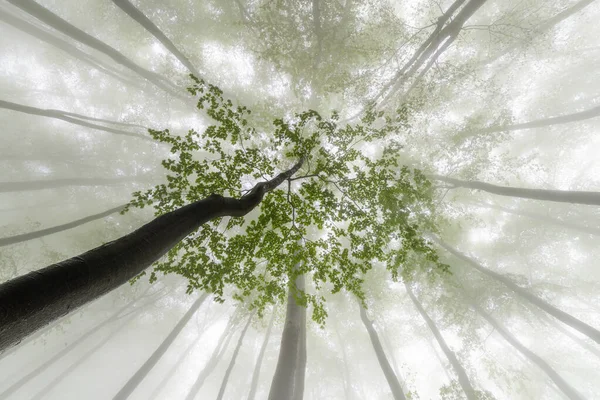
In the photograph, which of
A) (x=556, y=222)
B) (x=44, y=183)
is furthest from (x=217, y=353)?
(x=556, y=222)

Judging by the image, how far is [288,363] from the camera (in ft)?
22.9

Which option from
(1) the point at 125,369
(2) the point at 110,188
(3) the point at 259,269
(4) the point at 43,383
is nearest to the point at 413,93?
(3) the point at 259,269

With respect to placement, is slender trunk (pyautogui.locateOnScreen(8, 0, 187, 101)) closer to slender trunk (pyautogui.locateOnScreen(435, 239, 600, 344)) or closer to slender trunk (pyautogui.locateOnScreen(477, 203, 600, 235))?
slender trunk (pyautogui.locateOnScreen(435, 239, 600, 344))

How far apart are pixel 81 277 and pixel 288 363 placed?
19.7ft

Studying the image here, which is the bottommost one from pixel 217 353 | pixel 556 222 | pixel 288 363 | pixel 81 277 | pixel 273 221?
pixel 81 277

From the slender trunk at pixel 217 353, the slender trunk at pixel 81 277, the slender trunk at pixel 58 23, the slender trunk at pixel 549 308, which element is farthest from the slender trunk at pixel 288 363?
the slender trunk at pixel 217 353

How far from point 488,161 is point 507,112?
249cm

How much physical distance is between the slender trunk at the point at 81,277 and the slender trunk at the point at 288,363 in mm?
3413

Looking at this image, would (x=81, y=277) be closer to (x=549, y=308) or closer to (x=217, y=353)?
(x=549, y=308)

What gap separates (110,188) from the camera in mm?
24141

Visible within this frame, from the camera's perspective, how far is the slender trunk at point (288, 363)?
6375mm

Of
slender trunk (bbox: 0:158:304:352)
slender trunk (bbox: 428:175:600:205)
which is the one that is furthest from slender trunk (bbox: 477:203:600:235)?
slender trunk (bbox: 0:158:304:352)

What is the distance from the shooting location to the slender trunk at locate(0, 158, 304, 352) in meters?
1.84

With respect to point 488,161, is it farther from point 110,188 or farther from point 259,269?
point 110,188
